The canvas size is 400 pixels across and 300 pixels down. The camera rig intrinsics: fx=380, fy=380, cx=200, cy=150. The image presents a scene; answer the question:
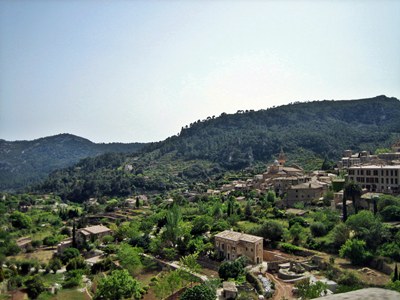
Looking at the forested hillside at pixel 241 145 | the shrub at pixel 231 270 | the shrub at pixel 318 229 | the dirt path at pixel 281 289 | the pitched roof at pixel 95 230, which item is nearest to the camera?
the dirt path at pixel 281 289

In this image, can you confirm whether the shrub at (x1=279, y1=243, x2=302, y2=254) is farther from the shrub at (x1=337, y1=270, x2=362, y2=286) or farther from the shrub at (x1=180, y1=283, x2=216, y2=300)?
the shrub at (x1=180, y1=283, x2=216, y2=300)

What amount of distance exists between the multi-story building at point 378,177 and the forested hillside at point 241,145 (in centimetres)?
3605

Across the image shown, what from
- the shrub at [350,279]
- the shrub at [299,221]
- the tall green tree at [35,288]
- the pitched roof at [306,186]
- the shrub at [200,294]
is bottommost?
the tall green tree at [35,288]

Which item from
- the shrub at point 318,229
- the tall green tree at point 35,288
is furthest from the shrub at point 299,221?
the tall green tree at point 35,288

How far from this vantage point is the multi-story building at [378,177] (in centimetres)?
4114

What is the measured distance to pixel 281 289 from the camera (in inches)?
1086

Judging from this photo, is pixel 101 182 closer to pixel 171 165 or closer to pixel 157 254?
pixel 171 165

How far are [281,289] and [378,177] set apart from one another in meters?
21.7

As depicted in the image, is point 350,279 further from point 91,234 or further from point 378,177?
point 91,234

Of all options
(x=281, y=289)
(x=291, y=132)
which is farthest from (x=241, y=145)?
(x=281, y=289)

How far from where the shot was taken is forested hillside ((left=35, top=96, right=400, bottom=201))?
10375 cm

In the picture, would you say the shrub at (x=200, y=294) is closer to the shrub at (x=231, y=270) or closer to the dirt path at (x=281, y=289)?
the dirt path at (x=281, y=289)

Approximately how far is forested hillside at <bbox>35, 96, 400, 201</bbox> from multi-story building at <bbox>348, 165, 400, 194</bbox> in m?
36.0

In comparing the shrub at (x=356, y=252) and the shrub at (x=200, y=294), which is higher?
the shrub at (x=356, y=252)
